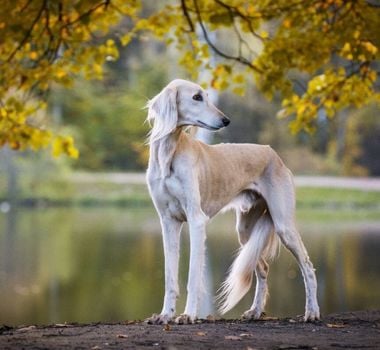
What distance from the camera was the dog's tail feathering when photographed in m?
7.42

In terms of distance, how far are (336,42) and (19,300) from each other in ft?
21.3

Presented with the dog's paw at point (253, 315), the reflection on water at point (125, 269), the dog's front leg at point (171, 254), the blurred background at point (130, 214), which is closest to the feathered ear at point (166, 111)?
the dog's front leg at point (171, 254)

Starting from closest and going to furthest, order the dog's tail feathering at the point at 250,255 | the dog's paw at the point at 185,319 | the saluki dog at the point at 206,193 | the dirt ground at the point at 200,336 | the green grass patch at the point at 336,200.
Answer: the dirt ground at the point at 200,336 < the dog's paw at the point at 185,319 < the saluki dog at the point at 206,193 < the dog's tail feathering at the point at 250,255 < the green grass patch at the point at 336,200

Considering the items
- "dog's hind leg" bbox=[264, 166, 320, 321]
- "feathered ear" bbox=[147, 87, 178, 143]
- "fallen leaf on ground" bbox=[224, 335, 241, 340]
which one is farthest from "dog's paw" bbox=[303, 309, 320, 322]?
"feathered ear" bbox=[147, 87, 178, 143]

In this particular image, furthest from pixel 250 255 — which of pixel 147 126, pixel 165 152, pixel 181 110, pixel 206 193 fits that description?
pixel 147 126

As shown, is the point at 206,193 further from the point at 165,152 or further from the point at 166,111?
the point at 166,111

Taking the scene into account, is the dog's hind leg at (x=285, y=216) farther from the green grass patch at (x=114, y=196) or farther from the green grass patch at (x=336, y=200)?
the green grass patch at (x=336, y=200)

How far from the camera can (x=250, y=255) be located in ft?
24.3

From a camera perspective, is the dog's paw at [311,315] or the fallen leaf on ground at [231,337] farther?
the dog's paw at [311,315]

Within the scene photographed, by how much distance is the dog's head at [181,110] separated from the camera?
6512 mm

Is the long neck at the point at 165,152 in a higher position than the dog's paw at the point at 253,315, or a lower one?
higher

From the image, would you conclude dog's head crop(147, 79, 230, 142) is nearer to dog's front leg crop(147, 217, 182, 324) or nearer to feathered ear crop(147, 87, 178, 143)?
feathered ear crop(147, 87, 178, 143)

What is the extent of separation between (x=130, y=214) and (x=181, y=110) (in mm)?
21242

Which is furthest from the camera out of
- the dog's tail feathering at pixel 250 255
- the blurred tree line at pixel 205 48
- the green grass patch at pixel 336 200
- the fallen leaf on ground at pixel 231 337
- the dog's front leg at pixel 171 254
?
the green grass patch at pixel 336 200
